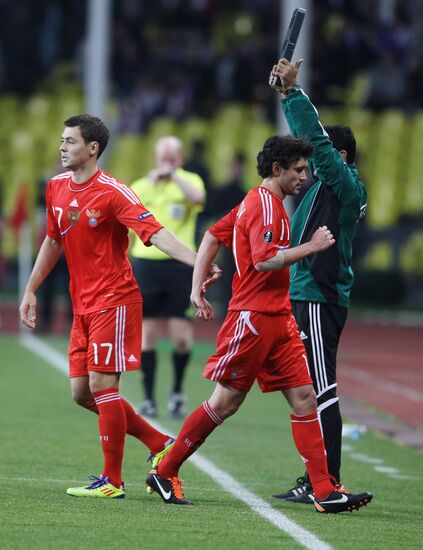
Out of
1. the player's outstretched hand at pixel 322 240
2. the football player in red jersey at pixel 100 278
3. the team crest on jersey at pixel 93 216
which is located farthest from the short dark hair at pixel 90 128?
the player's outstretched hand at pixel 322 240

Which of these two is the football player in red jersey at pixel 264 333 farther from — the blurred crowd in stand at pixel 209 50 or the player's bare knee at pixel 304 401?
the blurred crowd in stand at pixel 209 50

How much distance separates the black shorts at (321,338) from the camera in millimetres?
8484

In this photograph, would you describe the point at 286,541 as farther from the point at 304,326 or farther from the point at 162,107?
the point at 162,107

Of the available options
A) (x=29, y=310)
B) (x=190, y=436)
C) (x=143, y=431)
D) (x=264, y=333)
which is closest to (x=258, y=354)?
(x=264, y=333)

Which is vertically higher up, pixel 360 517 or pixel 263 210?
pixel 263 210

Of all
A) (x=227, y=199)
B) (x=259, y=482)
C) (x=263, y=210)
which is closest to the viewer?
(x=263, y=210)

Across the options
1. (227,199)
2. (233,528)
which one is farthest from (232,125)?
(233,528)

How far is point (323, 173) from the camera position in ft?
27.2

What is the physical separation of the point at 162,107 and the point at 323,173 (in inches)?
881

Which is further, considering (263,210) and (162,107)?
(162,107)

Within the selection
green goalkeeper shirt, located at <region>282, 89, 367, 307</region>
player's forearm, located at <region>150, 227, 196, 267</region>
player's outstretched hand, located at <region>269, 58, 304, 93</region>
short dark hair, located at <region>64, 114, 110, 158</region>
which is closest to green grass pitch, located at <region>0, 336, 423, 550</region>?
green goalkeeper shirt, located at <region>282, 89, 367, 307</region>

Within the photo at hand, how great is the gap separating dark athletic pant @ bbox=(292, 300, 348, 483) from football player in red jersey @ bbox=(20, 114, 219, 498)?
3.14 ft

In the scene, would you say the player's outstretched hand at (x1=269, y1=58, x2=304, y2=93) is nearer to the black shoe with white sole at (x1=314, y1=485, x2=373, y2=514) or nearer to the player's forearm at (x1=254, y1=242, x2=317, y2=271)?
the player's forearm at (x1=254, y1=242, x2=317, y2=271)

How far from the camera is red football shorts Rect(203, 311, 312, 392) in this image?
7926mm
